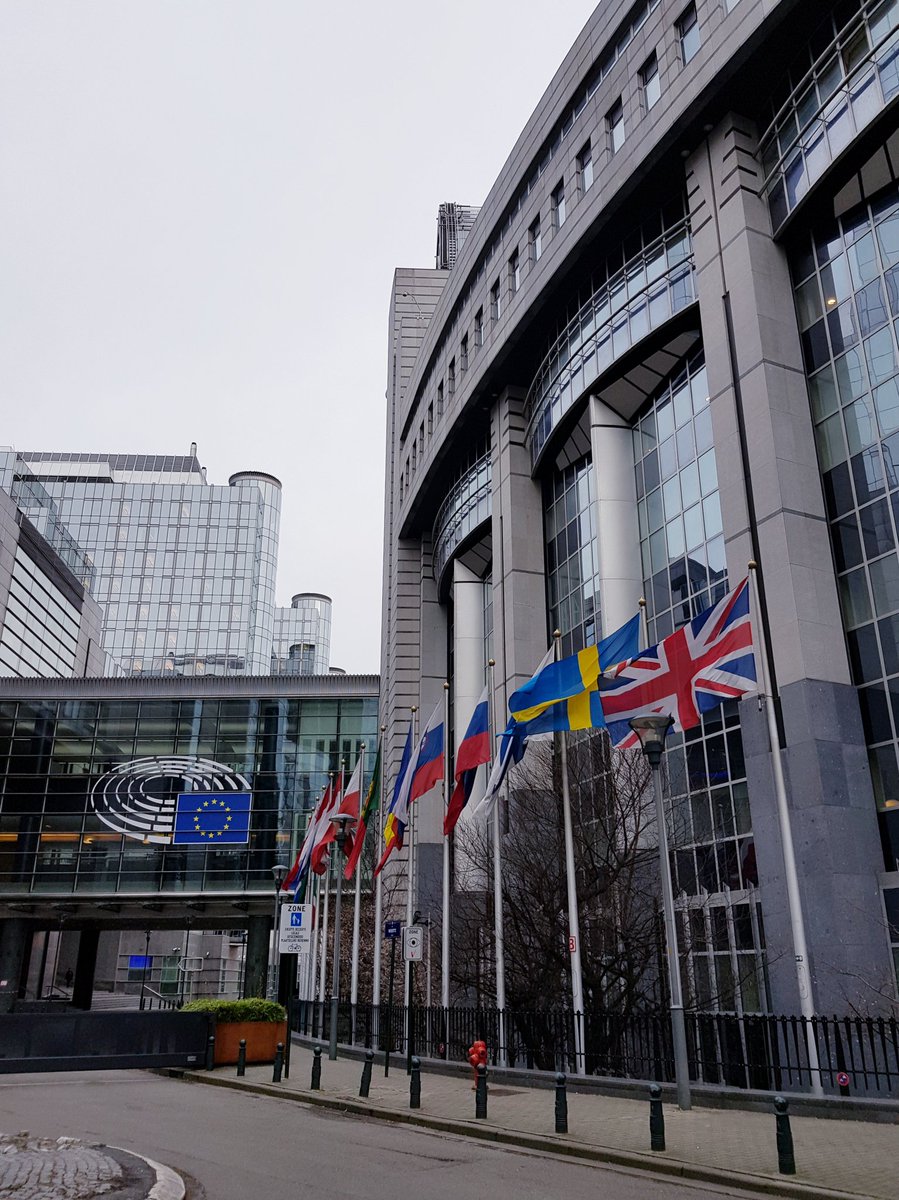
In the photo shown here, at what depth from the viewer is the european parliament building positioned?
75.3 ft

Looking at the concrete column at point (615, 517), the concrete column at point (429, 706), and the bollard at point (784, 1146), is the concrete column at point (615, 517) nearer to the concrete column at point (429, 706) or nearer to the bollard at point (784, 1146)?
the concrete column at point (429, 706)

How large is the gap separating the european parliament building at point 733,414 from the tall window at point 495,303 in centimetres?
25

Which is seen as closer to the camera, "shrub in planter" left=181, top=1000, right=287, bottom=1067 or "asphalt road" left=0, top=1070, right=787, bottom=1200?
"asphalt road" left=0, top=1070, right=787, bottom=1200

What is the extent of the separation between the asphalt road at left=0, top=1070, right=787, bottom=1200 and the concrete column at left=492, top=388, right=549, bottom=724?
2158 cm

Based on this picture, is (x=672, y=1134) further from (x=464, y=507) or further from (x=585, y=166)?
(x=464, y=507)

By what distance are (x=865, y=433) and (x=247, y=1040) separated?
2267cm

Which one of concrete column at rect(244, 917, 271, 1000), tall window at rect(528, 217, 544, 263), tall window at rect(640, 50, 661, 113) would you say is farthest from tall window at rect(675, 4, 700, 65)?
concrete column at rect(244, 917, 271, 1000)

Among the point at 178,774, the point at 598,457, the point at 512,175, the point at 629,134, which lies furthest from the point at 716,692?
the point at 178,774

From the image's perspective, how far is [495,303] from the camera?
44094 mm

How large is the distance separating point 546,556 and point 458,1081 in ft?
75.4

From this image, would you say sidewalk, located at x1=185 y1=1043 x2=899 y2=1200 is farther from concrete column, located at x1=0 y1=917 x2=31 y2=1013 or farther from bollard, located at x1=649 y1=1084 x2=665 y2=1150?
concrete column, located at x1=0 y1=917 x2=31 y2=1013

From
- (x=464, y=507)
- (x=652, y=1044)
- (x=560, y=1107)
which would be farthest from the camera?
(x=464, y=507)

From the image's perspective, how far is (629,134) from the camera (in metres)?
32.7

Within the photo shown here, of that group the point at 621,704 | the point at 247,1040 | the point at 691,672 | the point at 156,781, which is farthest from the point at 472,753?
the point at 156,781
